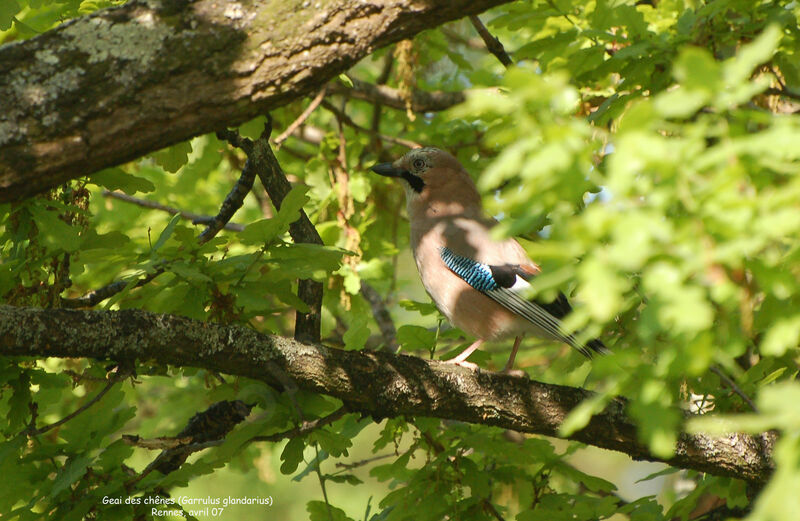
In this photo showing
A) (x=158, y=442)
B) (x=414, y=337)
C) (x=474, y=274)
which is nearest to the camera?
(x=158, y=442)

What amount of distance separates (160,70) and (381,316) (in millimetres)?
4057

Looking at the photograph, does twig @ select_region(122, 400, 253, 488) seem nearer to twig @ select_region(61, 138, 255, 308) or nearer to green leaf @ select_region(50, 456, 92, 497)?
green leaf @ select_region(50, 456, 92, 497)

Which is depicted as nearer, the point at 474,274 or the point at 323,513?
the point at 323,513

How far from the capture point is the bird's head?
623cm

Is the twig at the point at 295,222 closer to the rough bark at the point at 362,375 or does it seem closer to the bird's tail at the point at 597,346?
the rough bark at the point at 362,375

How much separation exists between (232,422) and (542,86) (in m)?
2.78

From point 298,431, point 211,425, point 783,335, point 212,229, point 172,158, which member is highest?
point 783,335

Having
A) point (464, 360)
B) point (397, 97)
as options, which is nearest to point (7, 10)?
point (464, 360)

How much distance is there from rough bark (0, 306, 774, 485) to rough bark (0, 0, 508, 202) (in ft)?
2.17

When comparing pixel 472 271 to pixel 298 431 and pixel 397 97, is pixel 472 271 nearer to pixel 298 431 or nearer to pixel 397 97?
pixel 397 97

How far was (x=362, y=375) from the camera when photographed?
373 centimetres

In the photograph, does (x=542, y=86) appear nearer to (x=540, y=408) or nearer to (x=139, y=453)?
(x=540, y=408)

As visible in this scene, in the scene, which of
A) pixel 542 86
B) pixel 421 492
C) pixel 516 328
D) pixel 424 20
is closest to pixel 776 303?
pixel 542 86

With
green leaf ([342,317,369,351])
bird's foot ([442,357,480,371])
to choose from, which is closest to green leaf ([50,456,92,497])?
green leaf ([342,317,369,351])
